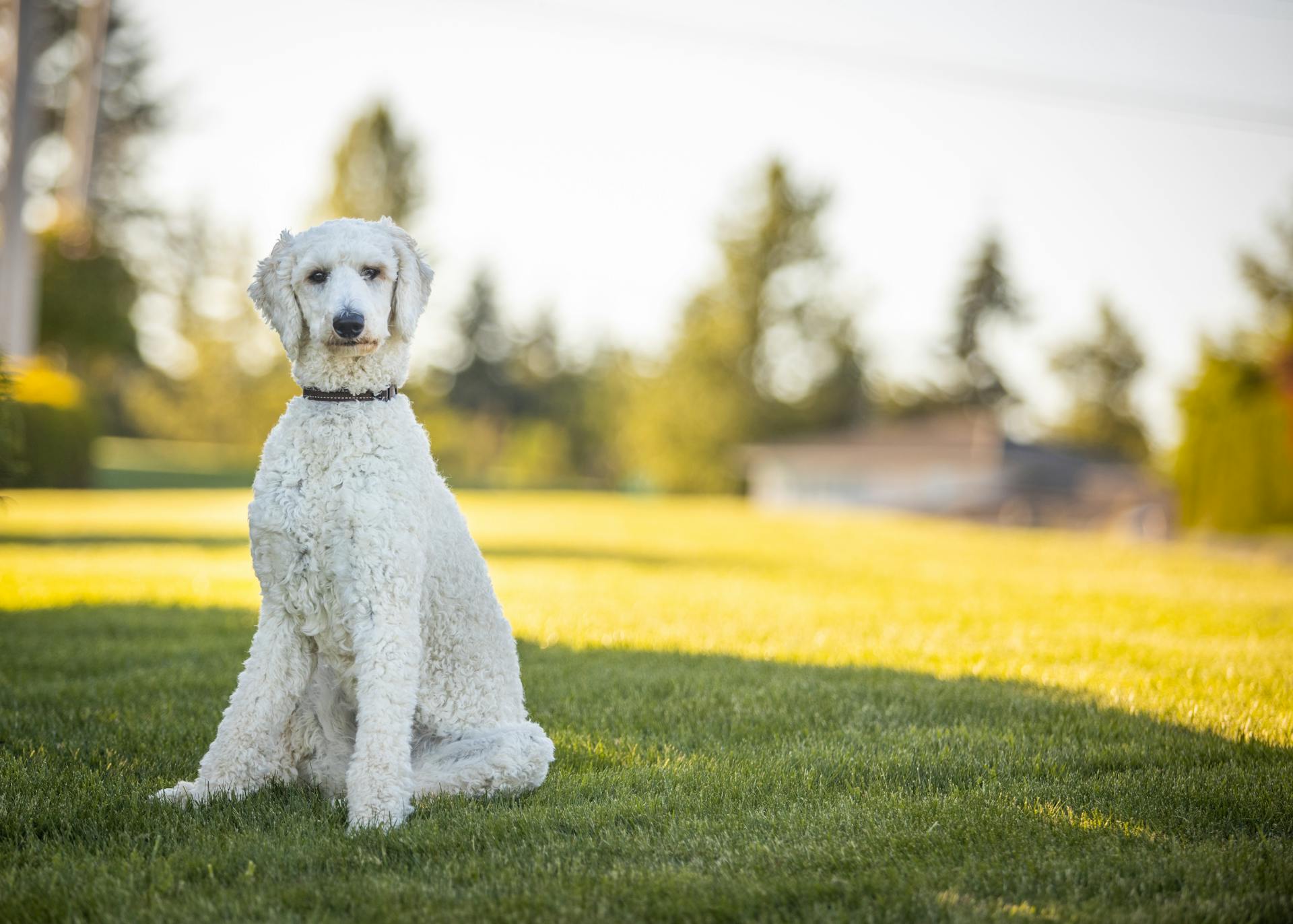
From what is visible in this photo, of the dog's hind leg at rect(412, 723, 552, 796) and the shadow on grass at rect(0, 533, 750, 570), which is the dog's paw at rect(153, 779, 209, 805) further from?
the shadow on grass at rect(0, 533, 750, 570)

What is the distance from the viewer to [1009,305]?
180ft

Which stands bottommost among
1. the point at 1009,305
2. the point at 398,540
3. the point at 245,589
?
the point at 245,589

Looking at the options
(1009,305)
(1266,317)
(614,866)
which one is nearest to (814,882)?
(614,866)

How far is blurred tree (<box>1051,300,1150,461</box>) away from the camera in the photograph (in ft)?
192

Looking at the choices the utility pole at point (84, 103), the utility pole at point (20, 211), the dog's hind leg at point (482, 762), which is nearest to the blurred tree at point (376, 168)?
the utility pole at point (84, 103)

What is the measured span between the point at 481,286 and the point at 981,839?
213 ft

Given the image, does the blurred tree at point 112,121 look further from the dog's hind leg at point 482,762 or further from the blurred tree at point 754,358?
the dog's hind leg at point 482,762

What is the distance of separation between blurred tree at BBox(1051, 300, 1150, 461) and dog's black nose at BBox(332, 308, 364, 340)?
61382 millimetres

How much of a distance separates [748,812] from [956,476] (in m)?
39.2

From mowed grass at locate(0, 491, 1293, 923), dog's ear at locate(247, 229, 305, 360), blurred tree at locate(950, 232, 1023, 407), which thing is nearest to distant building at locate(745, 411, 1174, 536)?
blurred tree at locate(950, 232, 1023, 407)

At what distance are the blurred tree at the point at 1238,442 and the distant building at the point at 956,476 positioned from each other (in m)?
12.1

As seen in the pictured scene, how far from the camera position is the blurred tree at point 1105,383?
5859 cm

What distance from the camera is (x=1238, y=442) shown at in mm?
21125

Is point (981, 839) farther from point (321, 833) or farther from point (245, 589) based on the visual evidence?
point (245, 589)
